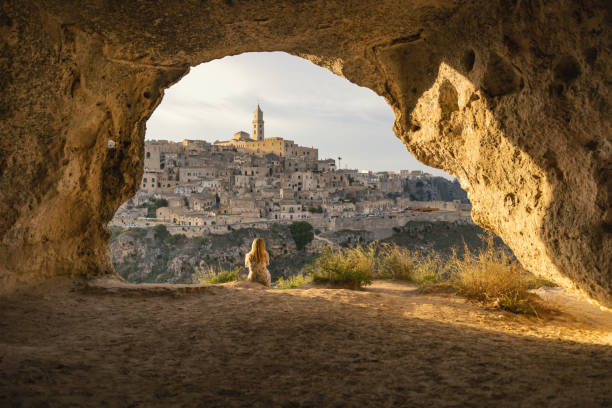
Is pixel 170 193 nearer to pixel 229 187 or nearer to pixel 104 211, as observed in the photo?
pixel 229 187

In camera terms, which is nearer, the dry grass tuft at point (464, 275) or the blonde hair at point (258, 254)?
the dry grass tuft at point (464, 275)

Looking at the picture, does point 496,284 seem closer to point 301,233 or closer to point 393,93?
point 393,93

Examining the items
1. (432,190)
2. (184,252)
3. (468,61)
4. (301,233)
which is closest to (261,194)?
(301,233)

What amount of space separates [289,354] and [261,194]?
62.1 metres

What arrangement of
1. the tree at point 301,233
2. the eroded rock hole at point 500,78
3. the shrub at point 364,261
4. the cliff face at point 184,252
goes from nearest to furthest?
the eroded rock hole at point 500,78
the shrub at point 364,261
the cliff face at point 184,252
the tree at point 301,233

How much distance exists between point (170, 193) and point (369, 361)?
6782cm

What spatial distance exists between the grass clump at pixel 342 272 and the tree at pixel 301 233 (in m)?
41.4

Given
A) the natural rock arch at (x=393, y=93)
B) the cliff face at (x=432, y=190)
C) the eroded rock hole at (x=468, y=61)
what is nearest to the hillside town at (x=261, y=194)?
the cliff face at (x=432, y=190)

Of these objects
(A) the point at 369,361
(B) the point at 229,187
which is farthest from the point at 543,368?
(B) the point at 229,187

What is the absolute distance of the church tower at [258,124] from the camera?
10294 centimetres

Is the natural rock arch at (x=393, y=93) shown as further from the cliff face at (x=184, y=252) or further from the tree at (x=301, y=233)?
the tree at (x=301, y=233)

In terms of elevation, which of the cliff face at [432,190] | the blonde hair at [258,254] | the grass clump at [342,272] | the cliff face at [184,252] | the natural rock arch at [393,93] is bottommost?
the cliff face at [184,252]

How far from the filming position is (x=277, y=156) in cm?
8594

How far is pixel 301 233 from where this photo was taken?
166 ft
